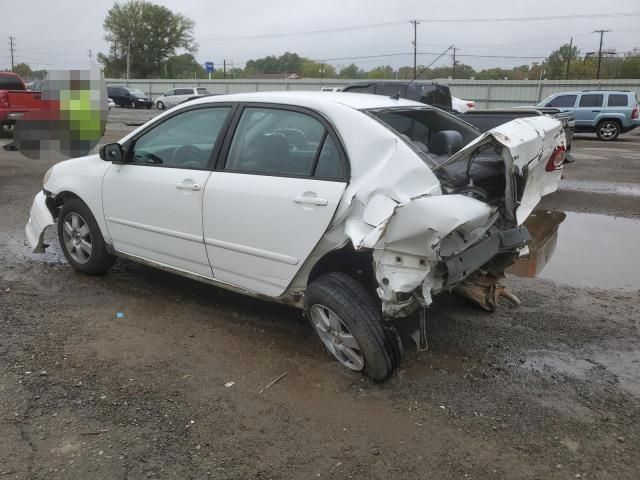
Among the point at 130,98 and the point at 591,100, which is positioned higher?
the point at 130,98

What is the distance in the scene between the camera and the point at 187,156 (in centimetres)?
409

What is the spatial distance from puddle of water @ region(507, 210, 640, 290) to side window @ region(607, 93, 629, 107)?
14.1 meters

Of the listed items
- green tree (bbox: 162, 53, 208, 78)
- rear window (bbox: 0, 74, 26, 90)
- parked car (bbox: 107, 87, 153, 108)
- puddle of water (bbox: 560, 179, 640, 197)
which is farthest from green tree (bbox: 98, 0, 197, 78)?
puddle of water (bbox: 560, 179, 640, 197)

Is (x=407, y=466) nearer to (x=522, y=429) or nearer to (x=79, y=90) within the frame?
(x=522, y=429)

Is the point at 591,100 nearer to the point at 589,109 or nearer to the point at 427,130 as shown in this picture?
the point at 589,109

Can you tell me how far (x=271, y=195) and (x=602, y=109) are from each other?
19.9 meters

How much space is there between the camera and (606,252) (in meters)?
6.09

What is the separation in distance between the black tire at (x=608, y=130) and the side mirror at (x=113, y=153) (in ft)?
65.6

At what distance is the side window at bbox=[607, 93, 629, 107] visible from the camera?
19578mm

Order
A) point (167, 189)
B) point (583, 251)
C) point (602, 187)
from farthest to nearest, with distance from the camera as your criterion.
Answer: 1. point (602, 187)
2. point (583, 251)
3. point (167, 189)

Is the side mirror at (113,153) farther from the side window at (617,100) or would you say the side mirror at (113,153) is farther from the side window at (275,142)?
the side window at (617,100)

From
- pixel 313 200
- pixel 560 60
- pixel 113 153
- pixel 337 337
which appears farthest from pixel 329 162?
pixel 560 60

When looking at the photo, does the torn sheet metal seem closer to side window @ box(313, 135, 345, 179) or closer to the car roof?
side window @ box(313, 135, 345, 179)

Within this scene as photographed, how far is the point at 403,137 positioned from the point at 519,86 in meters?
32.5
